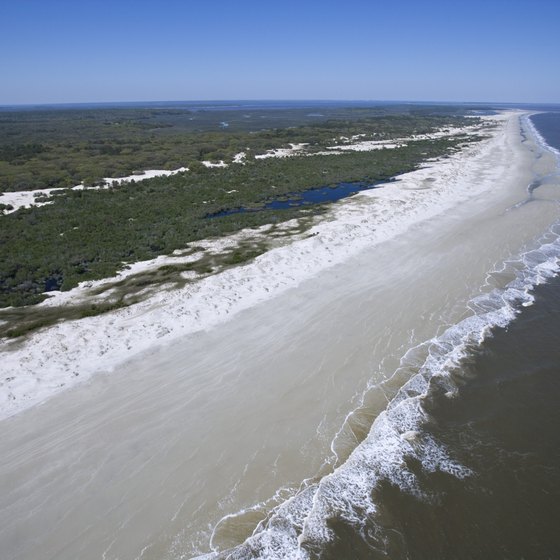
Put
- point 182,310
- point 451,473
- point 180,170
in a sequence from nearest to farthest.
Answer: point 451,473 < point 182,310 < point 180,170

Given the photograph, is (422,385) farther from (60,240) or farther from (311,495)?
(60,240)

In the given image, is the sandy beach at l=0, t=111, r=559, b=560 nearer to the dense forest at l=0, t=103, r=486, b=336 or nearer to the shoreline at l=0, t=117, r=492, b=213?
the dense forest at l=0, t=103, r=486, b=336

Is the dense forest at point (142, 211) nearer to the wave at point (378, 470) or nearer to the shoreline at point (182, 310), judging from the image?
the shoreline at point (182, 310)

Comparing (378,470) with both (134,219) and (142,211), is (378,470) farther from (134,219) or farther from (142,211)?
(142,211)

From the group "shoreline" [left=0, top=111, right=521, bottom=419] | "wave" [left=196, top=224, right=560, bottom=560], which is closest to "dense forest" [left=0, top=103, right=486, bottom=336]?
"shoreline" [left=0, top=111, right=521, bottom=419]

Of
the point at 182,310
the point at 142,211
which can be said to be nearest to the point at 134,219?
the point at 142,211

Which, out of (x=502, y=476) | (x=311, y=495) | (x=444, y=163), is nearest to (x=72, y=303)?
(x=311, y=495)

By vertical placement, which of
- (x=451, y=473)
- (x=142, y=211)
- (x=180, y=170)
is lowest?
(x=451, y=473)
